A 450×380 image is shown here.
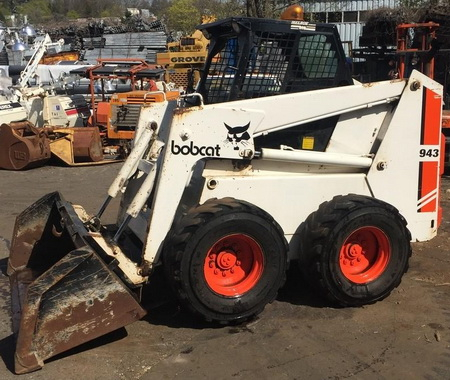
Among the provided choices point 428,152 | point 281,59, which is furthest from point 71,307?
point 428,152

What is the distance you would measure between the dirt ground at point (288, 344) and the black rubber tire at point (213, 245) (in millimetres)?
203

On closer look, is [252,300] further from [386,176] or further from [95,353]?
[386,176]

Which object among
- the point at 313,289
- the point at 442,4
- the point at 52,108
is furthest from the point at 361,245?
the point at 442,4

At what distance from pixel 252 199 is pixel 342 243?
748 millimetres

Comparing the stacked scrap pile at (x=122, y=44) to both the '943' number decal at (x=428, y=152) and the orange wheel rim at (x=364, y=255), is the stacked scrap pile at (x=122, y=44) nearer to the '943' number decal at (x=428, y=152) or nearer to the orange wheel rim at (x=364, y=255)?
the '943' number decal at (x=428, y=152)

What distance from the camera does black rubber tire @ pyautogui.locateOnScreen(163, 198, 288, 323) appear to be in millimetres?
3934

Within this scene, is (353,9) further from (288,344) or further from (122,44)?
(288,344)

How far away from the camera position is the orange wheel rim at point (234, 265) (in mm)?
4168

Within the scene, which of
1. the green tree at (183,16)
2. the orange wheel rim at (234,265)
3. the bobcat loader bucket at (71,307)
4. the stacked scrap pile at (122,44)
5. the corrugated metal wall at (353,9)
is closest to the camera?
the bobcat loader bucket at (71,307)

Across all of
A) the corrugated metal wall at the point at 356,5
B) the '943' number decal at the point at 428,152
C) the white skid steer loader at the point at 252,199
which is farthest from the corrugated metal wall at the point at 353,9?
the white skid steer loader at the point at 252,199

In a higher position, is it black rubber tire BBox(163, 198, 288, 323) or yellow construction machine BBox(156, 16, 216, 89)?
yellow construction machine BBox(156, 16, 216, 89)

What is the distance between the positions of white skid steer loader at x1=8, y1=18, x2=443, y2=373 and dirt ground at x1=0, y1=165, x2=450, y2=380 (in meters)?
0.17

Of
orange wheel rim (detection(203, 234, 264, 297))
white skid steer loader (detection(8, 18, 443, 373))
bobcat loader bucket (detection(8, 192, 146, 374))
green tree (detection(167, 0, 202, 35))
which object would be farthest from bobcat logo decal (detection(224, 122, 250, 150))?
green tree (detection(167, 0, 202, 35))

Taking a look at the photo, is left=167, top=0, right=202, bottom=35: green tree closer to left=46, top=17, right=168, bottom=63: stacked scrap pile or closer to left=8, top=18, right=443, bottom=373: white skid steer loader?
left=46, top=17, right=168, bottom=63: stacked scrap pile
